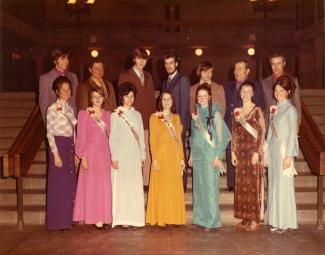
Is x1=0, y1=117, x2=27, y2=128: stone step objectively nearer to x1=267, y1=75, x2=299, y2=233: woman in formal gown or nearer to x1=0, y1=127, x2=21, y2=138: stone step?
x1=0, y1=127, x2=21, y2=138: stone step

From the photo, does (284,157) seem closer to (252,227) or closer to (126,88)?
(252,227)

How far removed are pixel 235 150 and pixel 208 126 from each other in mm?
404

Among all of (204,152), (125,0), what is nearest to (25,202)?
(204,152)

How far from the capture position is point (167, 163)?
5289mm

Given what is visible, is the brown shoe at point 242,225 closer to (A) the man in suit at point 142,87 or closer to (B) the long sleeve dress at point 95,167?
(A) the man in suit at point 142,87

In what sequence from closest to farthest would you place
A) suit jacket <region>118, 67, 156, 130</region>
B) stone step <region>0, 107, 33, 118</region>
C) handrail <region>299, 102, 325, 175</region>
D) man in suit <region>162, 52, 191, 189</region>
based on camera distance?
1. handrail <region>299, 102, 325, 175</region>
2. man in suit <region>162, 52, 191, 189</region>
3. suit jacket <region>118, 67, 156, 130</region>
4. stone step <region>0, 107, 33, 118</region>

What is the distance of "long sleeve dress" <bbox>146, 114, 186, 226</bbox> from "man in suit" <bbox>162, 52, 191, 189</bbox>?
301 millimetres

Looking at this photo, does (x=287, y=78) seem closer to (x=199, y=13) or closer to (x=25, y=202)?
(x=25, y=202)

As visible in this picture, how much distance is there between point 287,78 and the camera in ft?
16.9

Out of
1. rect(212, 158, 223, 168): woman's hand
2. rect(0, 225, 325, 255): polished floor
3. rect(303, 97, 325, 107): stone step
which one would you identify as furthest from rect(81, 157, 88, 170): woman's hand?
rect(303, 97, 325, 107): stone step

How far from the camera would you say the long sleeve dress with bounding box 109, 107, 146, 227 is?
526 centimetres

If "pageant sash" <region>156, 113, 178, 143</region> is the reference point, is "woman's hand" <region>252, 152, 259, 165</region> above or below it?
below

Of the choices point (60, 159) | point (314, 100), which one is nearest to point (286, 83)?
point (60, 159)

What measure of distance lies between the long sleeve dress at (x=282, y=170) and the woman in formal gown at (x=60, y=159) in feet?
7.27
